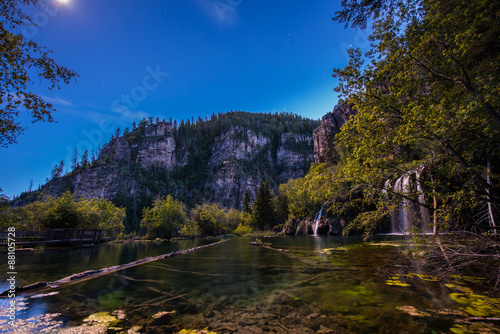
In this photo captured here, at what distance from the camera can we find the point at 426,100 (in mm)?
5805

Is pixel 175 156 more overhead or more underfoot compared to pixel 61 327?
more overhead

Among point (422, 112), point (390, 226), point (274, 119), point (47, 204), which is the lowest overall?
point (390, 226)

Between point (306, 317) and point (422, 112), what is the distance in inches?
236

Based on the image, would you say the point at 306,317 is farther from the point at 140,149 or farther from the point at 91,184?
the point at 140,149

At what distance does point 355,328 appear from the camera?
304cm

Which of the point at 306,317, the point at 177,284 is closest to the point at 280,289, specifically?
the point at 306,317

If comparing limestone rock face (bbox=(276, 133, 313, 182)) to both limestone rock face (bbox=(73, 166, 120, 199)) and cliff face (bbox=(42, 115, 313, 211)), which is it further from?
limestone rock face (bbox=(73, 166, 120, 199))

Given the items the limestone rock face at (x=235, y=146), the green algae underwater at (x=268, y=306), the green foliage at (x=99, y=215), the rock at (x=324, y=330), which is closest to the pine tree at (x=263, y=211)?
the green foliage at (x=99, y=215)

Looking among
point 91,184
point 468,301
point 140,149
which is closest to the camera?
point 468,301

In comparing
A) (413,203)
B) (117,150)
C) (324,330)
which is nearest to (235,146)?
(117,150)

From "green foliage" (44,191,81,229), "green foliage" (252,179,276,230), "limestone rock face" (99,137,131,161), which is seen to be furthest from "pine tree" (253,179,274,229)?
"limestone rock face" (99,137,131,161)

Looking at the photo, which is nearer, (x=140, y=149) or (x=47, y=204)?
(x=47, y=204)

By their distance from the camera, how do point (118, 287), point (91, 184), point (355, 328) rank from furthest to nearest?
point (91, 184), point (118, 287), point (355, 328)

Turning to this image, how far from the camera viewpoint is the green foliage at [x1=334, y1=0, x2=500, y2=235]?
18.0 feet
